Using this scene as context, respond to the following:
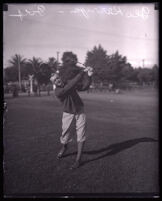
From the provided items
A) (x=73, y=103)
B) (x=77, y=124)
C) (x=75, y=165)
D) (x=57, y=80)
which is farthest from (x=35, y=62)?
(x=75, y=165)

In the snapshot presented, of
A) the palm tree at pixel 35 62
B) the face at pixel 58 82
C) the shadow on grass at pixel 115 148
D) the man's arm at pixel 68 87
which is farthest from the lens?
the shadow on grass at pixel 115 148

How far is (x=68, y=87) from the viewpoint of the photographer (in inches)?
142

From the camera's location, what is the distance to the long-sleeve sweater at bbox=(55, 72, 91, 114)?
3.61 metres

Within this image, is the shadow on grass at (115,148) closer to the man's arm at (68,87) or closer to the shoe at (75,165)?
the shoe at (75,165)

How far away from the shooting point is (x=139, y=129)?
20.4ft

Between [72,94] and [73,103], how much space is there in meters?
0.16

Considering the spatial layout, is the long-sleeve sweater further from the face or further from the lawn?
the lawn

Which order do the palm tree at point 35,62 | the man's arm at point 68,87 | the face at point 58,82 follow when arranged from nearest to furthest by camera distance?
1. the man's arm at point 68,87
2. the face at point 58,82
3. the palm tree at point 35,62

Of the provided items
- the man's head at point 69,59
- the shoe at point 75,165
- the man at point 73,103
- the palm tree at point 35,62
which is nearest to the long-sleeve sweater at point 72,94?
the man at point 73,103

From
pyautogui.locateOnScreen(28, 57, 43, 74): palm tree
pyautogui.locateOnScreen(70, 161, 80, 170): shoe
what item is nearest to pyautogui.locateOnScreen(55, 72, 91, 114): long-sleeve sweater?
pyautogui.locateOnScreen(28, 57, 43, 74): palm tree

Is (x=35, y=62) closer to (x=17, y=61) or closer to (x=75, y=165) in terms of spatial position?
(x=17, y=61)

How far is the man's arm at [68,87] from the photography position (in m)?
3.56

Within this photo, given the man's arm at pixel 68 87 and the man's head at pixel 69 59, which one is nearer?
the man's arm at pixel 68 87

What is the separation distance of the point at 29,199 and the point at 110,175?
126 centimetres
